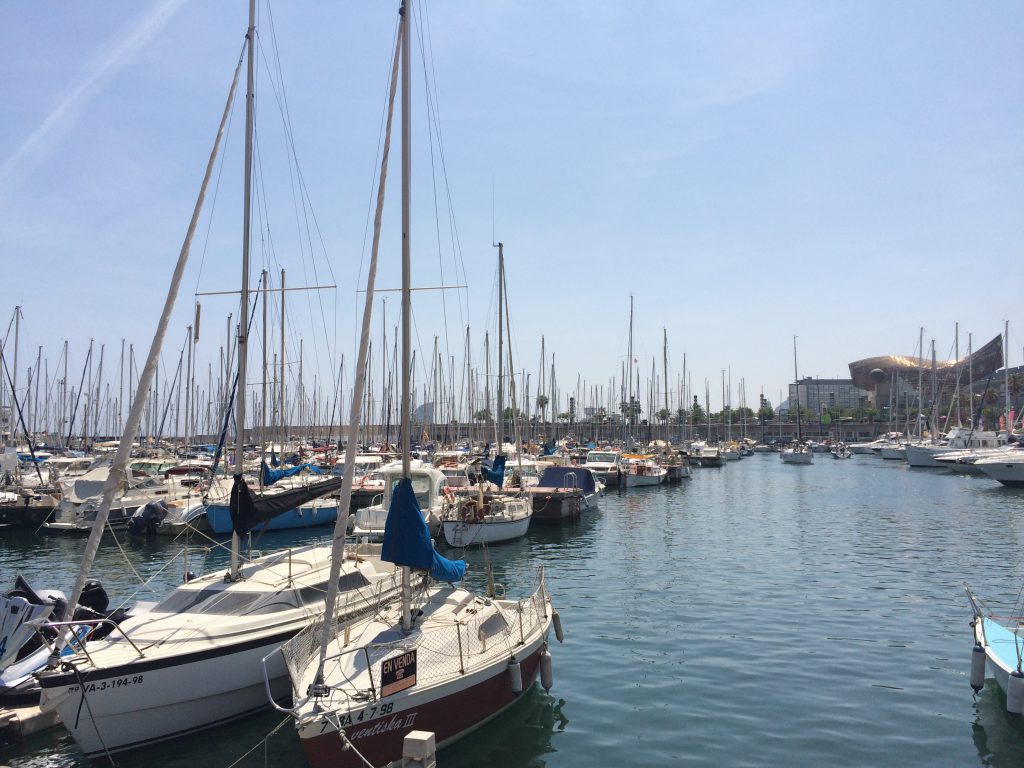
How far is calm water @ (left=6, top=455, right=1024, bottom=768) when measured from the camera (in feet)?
42.2

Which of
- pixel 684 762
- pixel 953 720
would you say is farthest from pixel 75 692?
pixel 953 720

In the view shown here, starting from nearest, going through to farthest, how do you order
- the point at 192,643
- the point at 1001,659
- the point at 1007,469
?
the point at 192,643 < the point at 1001,659 < the point at 1007,469

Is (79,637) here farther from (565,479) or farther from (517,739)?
(565,479)

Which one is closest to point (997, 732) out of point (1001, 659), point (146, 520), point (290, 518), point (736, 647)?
point (1001, 659)

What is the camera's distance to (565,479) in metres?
48.2

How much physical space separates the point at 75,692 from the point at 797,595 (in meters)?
21.2

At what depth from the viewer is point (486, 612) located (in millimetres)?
15453

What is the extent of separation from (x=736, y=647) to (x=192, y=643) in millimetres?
13076

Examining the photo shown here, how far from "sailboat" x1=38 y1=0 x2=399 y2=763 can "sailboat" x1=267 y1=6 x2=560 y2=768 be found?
3.75 feet

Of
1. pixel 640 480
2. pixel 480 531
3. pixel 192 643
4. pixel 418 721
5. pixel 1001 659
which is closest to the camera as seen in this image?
pixel 418 721

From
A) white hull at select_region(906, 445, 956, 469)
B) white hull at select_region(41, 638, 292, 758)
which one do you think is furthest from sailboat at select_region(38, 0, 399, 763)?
white hull at select_region(906, 445, 956, 469)

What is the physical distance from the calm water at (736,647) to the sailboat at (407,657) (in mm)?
993

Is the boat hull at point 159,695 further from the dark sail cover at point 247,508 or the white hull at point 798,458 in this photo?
the white hull at point 798,458

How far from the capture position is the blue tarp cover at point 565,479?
48.2 m
